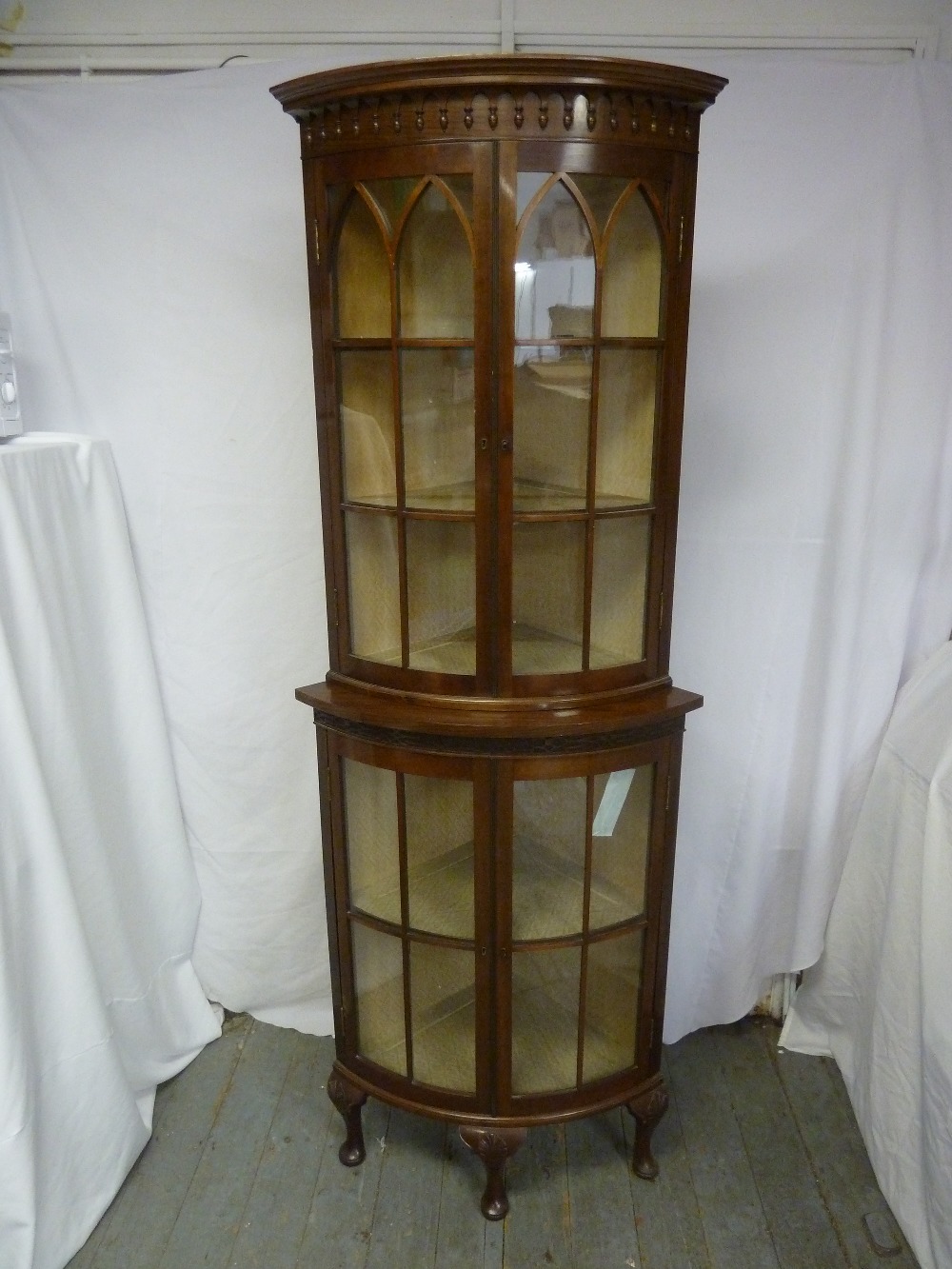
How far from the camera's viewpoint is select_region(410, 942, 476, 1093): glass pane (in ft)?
5.25

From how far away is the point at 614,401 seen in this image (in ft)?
4.63

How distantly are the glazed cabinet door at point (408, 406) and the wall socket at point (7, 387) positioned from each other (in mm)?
619

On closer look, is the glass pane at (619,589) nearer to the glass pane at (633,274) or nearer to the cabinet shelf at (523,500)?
the cabinet shelf at (523,500)

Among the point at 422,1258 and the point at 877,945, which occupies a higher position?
the point at 877,945

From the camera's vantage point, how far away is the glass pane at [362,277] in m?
1.38

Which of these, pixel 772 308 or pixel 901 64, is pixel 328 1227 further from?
pixel 901 64

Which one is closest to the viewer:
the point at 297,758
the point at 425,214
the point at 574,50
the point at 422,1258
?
the point at 425,214

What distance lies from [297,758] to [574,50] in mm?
1437

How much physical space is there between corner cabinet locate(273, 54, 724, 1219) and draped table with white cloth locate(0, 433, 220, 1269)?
44cm

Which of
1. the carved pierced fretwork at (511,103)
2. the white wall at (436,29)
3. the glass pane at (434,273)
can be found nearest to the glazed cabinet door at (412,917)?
the glass pane at (434,273)

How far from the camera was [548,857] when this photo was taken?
1537 millimetres

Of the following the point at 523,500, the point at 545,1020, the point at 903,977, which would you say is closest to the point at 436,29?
the point at 523,500

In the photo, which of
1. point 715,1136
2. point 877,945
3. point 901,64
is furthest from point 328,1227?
point 901,64

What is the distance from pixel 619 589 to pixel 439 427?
0.37 meters
